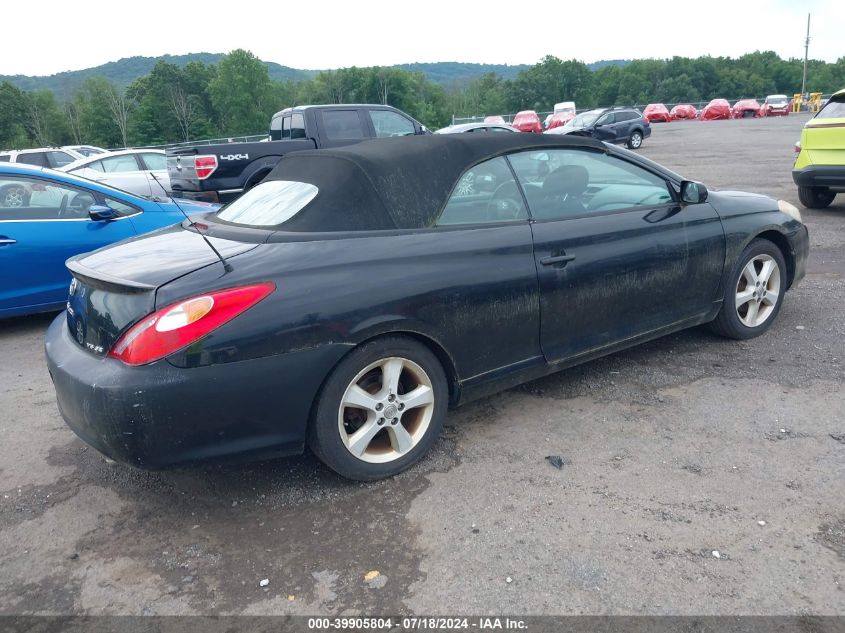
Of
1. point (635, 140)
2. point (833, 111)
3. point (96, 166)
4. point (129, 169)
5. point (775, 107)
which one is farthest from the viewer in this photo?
point (775, 107)

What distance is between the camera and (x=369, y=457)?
10.8 ft

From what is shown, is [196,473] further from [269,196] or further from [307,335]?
[269,196]

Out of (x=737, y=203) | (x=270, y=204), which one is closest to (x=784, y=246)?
(x=737, y=203)

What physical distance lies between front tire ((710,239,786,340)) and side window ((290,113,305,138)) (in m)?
8.67

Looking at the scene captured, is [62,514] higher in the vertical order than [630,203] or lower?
lower

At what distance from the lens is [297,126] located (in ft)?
39.9

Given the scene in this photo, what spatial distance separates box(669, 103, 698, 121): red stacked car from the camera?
57.3 m

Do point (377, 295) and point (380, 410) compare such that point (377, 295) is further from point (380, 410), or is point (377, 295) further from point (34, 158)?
point (34, 158)

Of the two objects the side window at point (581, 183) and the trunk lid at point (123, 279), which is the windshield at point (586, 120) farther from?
the trunk lid at point (123, 279)

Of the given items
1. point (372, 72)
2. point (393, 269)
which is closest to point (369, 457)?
point (393, 269)

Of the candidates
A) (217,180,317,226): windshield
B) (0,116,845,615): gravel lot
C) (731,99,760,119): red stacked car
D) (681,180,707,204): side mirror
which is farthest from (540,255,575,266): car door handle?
(731,99,760,119): red stacked car

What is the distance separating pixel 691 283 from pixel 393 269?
2.16m

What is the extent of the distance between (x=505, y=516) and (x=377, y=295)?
1.11 m

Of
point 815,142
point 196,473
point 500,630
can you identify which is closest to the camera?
point 500,630
